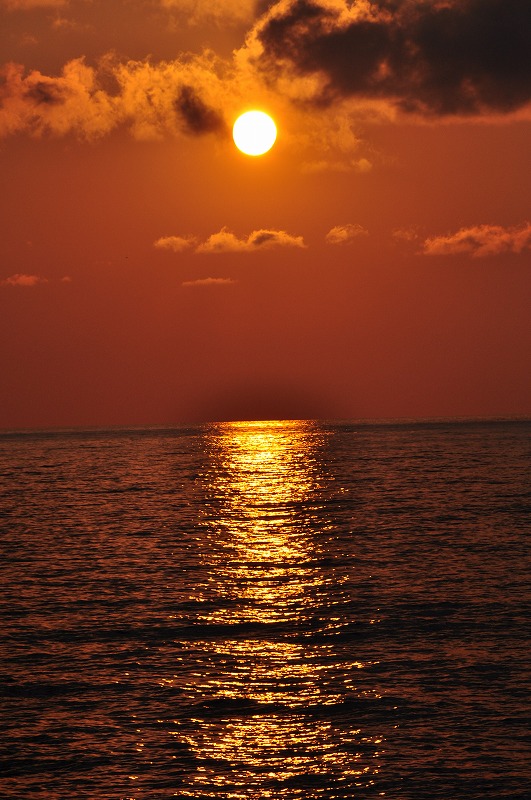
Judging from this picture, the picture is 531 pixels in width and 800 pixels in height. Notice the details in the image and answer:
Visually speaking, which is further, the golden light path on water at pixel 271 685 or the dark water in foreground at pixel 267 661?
the dark water in foreground at pixel 267 661

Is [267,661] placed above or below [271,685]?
above

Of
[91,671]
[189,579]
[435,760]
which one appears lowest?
[435,760]

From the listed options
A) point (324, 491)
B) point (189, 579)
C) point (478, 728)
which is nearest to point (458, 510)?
point (324, 491)

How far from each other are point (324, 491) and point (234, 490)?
Answer: 1331 centimetres

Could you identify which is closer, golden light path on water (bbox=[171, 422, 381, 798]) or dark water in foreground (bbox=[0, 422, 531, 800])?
golden light path on water (bbox=[171, 422, 381, 798])

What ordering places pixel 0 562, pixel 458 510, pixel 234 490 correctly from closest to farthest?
pixel 0 562, pixel 458 510, pixel 234 490

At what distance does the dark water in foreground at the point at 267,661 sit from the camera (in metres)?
23.6

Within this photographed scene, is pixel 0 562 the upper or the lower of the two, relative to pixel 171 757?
upper

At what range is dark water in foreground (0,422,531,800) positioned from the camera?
23641mm

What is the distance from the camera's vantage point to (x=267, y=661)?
33188 millimetres

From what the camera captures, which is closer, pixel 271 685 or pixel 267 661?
pixel 271 685

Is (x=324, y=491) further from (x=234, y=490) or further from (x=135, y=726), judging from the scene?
(x=135, y=726)

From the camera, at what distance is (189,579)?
51062mm

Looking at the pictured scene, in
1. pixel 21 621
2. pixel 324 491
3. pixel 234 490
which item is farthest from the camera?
pixel 234 490
